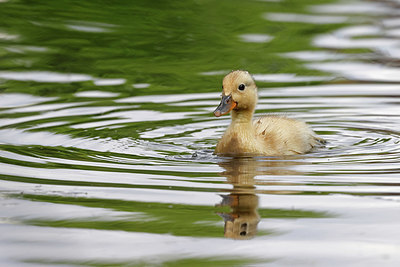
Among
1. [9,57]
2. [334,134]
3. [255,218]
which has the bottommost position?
[255,218]

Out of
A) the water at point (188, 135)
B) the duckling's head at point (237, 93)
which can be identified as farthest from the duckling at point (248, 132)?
the water at point (188, 135)

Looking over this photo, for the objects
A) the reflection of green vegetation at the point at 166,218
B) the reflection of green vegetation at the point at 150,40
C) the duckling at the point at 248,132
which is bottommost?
the reflection of green vegetation at the point at 166,218

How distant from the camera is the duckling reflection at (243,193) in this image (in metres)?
5.83

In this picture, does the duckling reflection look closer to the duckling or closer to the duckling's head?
the duckling

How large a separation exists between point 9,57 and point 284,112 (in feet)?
16.0

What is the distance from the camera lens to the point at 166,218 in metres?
6.13

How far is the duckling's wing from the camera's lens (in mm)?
8773

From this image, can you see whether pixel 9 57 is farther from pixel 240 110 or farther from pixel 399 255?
pixel 399 255

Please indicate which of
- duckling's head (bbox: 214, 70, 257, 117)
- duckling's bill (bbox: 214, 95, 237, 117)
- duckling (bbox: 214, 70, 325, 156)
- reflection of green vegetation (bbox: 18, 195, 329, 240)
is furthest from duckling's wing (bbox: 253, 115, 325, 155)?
reflection of green vegetation (bbox: 18, 195, 329, 240)

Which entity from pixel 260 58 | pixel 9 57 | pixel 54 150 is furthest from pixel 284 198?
pixel 9 57

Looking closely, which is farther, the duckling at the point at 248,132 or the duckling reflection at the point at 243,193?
the duckling at the point at 248,132

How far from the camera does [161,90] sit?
1172 centimetres

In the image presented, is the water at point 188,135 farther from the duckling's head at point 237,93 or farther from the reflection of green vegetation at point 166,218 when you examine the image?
the duckling's head at point 237,93

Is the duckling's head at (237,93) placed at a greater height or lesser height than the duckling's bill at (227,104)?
greater
